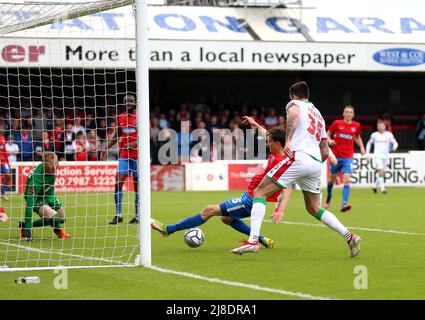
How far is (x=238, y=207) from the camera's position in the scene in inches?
443

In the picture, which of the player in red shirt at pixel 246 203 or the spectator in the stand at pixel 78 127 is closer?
the player in red shirt at pixel 246 203

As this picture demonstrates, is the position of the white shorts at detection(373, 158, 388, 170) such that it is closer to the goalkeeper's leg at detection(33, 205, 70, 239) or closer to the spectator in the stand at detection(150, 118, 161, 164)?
the spectator in the stand at detection(150, 118, 161, 164)

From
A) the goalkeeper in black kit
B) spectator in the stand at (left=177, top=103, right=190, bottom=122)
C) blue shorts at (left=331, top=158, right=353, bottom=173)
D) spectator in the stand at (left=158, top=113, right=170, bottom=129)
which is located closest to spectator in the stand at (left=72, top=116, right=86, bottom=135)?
spectator in the stand at (left=158, top=113, right=170, bottom=129)

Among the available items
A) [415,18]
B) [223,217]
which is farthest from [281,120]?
[223,217]

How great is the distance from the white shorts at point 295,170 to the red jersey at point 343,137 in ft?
28.0

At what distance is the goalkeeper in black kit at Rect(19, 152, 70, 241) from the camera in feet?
42.0

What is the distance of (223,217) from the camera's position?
38.1ft

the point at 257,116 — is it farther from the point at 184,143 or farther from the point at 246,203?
the point at 246,203

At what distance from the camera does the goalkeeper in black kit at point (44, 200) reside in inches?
504

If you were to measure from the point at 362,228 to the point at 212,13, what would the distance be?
18.8m

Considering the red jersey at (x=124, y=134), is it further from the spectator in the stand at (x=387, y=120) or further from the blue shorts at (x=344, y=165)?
the spectator in the stand at (x=387, y=120)

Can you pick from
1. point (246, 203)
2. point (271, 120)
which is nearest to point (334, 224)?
point (246, 203)

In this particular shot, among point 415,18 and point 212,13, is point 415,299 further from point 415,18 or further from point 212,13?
point 415,18

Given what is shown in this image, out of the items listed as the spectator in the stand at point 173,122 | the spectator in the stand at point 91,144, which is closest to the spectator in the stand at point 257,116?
the spectator in the stand at point 173,122
